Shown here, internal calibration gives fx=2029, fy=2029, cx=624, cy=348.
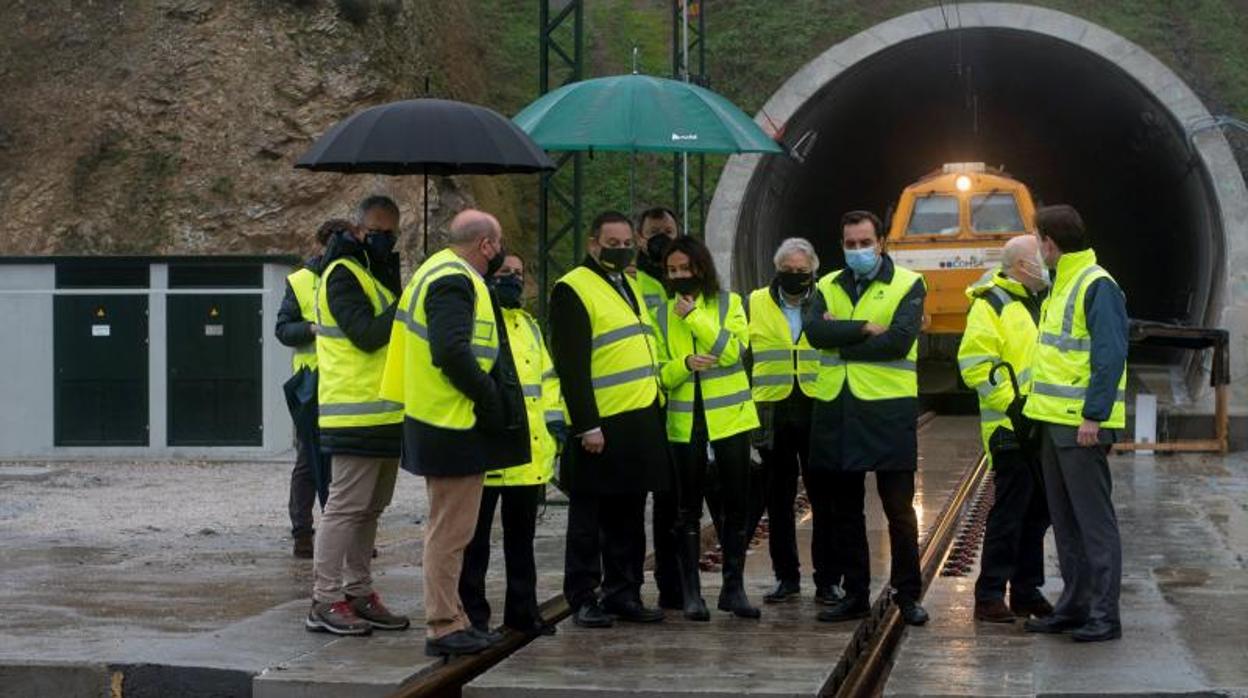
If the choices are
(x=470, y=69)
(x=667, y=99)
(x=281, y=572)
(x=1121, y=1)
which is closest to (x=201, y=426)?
(x=281, y=572)

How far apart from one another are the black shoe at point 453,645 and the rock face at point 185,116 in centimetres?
1908

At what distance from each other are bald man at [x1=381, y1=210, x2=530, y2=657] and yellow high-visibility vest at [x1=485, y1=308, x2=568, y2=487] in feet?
0.88

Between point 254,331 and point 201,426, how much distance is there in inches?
42.9

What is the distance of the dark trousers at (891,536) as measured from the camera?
32.9 feet

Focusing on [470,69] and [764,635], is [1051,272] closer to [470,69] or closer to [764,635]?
[764,635]

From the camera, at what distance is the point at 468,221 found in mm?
9125

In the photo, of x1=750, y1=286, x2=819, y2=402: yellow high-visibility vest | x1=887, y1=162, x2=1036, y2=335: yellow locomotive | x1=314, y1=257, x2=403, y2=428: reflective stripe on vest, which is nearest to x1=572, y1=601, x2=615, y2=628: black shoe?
x1=314, y1=257, x2=403, y2=428: reflective stripe on vest

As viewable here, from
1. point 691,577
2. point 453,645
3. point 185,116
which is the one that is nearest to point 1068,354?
point 691,577

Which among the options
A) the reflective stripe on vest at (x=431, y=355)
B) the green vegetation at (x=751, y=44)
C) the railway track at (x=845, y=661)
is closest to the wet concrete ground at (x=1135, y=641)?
the railway track at (x=845, y=661)

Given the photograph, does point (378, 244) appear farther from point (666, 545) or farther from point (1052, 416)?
point (1052, 416)

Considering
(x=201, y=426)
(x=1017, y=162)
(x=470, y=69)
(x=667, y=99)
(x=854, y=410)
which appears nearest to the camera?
(x=854, y=410)

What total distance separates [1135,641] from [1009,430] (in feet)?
4.23

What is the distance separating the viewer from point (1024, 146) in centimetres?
4172

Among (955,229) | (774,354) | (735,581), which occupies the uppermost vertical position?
(955,229)
